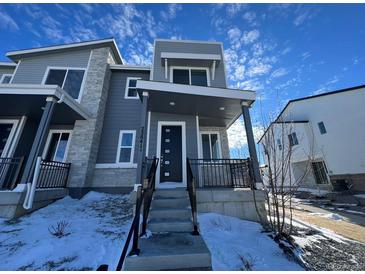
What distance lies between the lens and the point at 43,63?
28.2ft

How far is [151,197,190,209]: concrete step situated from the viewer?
4.34 metres

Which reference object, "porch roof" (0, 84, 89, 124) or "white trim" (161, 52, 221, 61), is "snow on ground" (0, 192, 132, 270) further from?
"white trim" (161, 52, 221, 61)

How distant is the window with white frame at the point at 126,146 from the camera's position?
767 centimetres

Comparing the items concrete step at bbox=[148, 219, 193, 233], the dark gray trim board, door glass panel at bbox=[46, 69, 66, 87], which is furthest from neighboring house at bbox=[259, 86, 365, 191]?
door glass panel at bbox=[46, 69, 66, 87]

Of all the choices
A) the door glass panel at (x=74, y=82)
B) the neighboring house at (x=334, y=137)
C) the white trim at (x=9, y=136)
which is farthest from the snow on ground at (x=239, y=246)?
the white trim at (x=9, y=136)

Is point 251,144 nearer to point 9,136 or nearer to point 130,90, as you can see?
point 130,90

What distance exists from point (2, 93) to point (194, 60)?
765cm

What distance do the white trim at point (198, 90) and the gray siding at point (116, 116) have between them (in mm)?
3019

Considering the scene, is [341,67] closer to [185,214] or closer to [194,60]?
[194,60]

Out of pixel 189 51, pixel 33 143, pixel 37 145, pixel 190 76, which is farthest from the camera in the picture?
pixel 189 51

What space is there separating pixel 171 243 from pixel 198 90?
15.3 feet

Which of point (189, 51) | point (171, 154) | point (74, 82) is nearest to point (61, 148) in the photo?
point (74, 82)

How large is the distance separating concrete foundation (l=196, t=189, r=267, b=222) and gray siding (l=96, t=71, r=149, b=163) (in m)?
4.13

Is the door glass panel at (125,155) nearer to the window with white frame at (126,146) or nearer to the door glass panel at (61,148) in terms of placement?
the window with white frame at (126,146)
